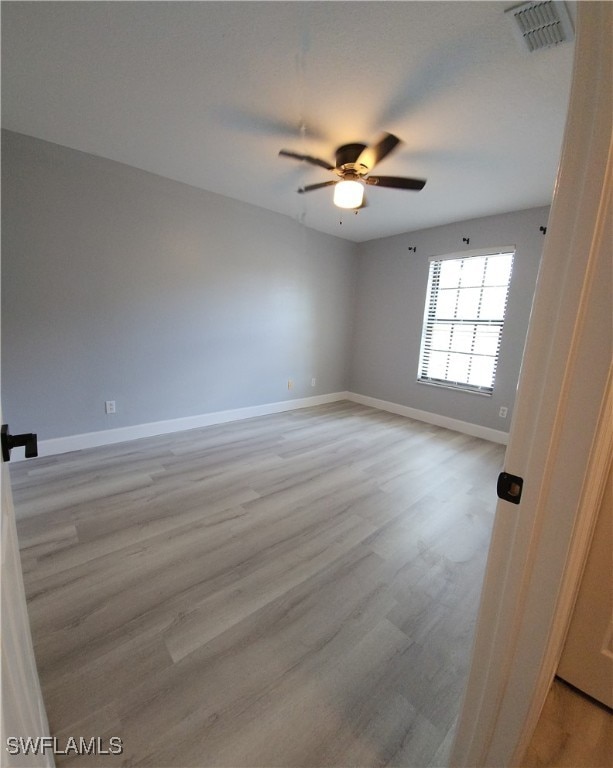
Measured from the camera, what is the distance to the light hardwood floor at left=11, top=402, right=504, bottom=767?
100cm

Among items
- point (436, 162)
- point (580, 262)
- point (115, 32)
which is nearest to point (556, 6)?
point (436, 162)

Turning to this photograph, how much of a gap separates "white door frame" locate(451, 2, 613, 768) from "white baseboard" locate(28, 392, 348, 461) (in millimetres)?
3228

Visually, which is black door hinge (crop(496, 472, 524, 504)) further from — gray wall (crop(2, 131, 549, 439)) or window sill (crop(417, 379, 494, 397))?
window sill (crop(417, 379, 494, 397))

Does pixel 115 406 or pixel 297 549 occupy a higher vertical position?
pixel 115 406

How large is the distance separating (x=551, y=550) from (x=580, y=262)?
549 millimetres

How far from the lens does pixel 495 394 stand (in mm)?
3689

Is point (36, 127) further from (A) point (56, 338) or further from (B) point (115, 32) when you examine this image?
(A) point (56, 338)

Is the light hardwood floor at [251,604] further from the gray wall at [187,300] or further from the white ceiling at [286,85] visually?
the white ceiling at [286,85]

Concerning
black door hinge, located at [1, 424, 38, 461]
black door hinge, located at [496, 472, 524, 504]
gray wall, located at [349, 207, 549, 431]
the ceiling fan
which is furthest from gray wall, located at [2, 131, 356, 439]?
black door hinge, located at [496, 472, 524, 504]

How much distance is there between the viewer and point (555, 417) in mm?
583

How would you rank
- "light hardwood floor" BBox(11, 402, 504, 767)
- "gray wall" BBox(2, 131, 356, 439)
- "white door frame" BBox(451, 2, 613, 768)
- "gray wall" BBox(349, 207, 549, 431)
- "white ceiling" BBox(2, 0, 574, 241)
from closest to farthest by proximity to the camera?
"white door frame" BBox(451, 2, 613, 768), "light hardwood floor" BBox(11, 402, 504, 767), "white ceiling" BBox(2, 0, 574, 241), "gray wall" BBox(2, 131, 356, 439), "gray wall" BBox(349, 207, 549, 431)

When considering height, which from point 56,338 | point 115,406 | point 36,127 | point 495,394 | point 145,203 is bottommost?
point 115,406

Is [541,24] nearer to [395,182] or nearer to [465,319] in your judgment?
[395,182]

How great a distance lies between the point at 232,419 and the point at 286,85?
3126 millimetres
